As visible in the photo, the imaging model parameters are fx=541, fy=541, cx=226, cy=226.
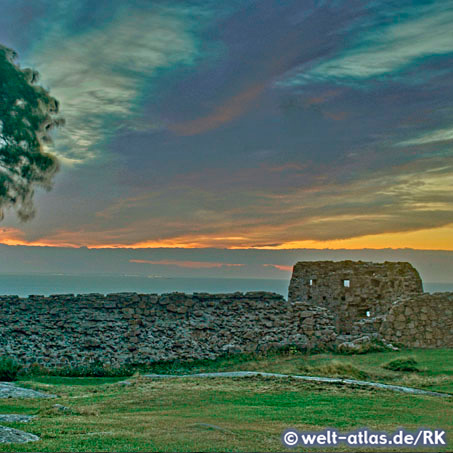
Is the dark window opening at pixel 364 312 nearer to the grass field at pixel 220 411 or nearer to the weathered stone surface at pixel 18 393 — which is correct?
the grass field at pixel 220 411

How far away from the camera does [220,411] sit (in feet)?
32.5

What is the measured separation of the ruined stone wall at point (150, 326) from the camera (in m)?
18.2

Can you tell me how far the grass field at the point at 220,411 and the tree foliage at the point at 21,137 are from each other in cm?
588

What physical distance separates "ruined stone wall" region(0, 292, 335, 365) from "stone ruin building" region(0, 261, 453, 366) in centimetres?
3

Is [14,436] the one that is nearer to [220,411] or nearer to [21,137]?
[220,411]

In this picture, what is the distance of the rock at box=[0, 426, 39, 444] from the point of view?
22.8ft

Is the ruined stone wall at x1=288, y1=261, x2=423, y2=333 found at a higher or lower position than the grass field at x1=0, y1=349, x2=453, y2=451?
higher

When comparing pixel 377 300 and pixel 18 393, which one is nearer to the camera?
pixel 18 393

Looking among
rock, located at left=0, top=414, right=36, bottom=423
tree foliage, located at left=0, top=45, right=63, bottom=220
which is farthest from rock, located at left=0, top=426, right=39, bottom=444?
tree foliage, located at left=0, top=45, right=63, bottom=220

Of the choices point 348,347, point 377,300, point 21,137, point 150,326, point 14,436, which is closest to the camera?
point 14,436

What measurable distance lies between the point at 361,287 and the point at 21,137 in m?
16.0

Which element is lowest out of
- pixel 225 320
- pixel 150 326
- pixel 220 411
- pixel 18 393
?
pixel 18 393

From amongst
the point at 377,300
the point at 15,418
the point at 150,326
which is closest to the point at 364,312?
the point at 377,300

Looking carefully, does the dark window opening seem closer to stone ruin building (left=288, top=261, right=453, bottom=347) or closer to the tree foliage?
stone ruin building (left=288, top=261, right=453, bottom=347)
